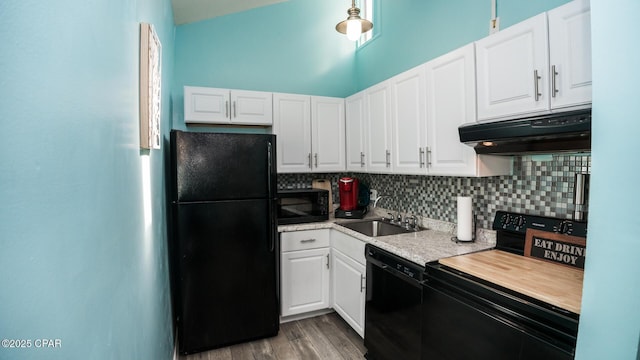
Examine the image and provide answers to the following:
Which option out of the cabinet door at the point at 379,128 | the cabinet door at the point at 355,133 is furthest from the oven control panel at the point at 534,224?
the cabinet door at the point at 355,133

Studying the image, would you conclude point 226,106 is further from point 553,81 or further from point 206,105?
point 553,81

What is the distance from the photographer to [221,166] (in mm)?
2361

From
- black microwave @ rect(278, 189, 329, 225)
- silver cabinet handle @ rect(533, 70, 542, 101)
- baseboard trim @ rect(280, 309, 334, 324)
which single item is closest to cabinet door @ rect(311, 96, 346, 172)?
black microwave @ rect(278, 189, 329, 225)

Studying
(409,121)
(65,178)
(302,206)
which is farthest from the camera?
(302,206)

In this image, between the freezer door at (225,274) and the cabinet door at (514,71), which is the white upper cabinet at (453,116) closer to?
the cabinet door at (514,71)

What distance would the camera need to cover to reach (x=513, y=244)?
6.01 ft

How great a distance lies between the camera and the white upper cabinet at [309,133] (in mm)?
3049

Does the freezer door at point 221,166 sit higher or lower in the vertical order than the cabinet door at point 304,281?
higher

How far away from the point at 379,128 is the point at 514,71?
121cm

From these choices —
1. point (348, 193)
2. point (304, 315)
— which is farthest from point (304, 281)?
point (348, 193)

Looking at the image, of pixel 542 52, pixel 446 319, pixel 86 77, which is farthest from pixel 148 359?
pixel 542 52

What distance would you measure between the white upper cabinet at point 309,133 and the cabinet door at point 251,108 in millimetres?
70

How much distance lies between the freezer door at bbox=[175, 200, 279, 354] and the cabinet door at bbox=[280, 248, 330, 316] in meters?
0.20

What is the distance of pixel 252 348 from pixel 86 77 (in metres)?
2.40
